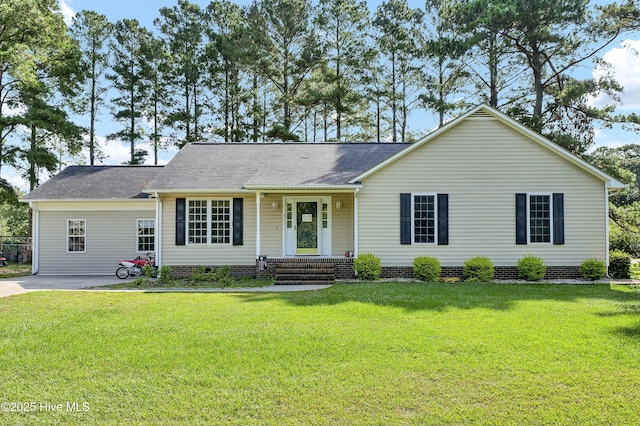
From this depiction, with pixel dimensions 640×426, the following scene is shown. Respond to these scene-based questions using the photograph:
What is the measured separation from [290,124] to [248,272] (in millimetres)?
17155

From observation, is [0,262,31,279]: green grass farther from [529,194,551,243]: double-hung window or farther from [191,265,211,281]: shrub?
[529,194,551,243]: double-hung window

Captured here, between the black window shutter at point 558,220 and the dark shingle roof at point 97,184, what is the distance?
13872 millimetres

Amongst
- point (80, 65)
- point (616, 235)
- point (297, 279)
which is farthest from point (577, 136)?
point (80, 65)

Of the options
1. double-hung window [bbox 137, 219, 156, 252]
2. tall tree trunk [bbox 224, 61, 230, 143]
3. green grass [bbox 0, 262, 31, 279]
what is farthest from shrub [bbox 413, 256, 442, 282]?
tall tree trunk [bbox 224, 61, 230, 143]

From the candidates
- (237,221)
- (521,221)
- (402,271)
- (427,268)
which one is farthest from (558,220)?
(237,221)

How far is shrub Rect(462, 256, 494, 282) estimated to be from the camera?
44.0 ft

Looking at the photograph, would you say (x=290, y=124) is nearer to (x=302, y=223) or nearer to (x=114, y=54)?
(x=114, y=54)

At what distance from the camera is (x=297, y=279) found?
1345 centimetres

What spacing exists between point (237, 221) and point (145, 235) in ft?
14.7

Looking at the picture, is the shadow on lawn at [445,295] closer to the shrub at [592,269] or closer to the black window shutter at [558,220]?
the shrub at [592,269]

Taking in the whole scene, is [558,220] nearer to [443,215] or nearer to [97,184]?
[443,215]

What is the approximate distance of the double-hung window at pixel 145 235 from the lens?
16969 millimetres

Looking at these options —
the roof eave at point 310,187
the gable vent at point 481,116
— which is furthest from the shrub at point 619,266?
the roof eave at point 310,187

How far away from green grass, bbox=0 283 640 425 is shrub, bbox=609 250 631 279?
6.41m
